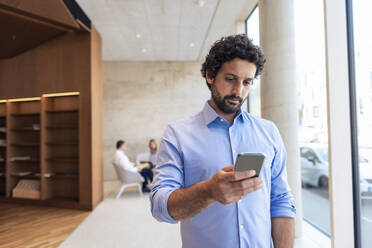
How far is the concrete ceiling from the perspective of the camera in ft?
16.5

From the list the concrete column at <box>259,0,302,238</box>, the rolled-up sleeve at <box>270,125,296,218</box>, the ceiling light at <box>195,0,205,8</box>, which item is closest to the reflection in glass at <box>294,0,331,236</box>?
the concrete column at <box>259,0,302,238</box>

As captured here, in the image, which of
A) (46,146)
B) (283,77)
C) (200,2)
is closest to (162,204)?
(283,77)

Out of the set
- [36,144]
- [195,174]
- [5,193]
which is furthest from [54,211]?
[195,174]

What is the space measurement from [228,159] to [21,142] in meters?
6.57

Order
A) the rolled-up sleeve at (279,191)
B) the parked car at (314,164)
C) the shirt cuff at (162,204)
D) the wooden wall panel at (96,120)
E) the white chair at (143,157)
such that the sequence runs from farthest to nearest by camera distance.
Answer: the white chair at (143,157), the wooden wall panel at (96,120), the parked car at (314,164), the rolled-up sleeve at (279,191), the shirt cuff at (162,204)

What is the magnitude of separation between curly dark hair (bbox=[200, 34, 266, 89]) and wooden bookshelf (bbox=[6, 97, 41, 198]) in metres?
5.75

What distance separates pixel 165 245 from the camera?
3.63 meters

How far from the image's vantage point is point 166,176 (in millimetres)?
1085

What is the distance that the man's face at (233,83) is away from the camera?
1.16 metres

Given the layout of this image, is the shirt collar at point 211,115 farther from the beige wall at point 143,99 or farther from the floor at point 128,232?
the beige wall at point 143,99

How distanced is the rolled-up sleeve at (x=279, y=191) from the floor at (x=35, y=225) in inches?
135

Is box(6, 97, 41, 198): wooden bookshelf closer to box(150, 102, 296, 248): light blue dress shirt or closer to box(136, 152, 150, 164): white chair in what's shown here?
box(136, 152, 150, 164): white chair

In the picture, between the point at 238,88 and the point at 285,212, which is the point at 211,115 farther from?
the point at 285,212

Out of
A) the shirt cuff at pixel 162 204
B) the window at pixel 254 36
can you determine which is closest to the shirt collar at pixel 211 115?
the shirt cuff at pixel 162 204
